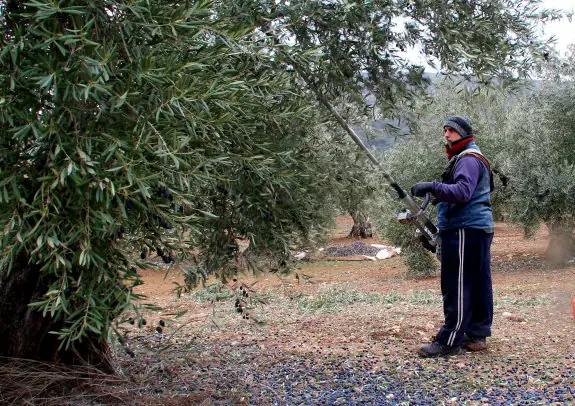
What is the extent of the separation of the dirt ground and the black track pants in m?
0.28

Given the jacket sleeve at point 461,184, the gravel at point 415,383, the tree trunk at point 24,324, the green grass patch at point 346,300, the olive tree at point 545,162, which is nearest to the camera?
the tree trunk at point 24,324

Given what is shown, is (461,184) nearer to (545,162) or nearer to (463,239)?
(463,239)

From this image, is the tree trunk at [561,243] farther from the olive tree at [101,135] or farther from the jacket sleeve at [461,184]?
the olive tree at [101,135]

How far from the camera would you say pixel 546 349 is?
19.4ft

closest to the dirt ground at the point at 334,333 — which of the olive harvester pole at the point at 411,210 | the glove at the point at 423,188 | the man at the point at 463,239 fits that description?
the man at the point at 463,239

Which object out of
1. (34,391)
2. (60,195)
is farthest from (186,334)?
(60,195)

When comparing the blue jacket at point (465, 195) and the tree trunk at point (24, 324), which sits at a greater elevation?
the blue jacket at point (465, 195)

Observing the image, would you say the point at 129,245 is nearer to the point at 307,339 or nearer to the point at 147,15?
the point at 147,15

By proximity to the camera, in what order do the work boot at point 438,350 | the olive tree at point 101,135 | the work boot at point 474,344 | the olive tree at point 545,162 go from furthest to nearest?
1. the olive tree at point 545,162
2. the work boot at point 474,344
3. the work boot at point 438,350
4. the olive tree at point 101,135

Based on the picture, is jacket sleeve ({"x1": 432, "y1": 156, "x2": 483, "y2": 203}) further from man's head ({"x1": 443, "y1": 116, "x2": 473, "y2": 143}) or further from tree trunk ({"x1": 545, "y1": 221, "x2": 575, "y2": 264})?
tree trunk ({"x1": 545, "y1": 221, "x2": 575, "y2": 264})

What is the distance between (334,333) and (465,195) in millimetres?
2739

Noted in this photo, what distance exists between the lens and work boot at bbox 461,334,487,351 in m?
5.74

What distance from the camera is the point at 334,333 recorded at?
736 cm

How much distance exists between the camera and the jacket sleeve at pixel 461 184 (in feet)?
17.3
